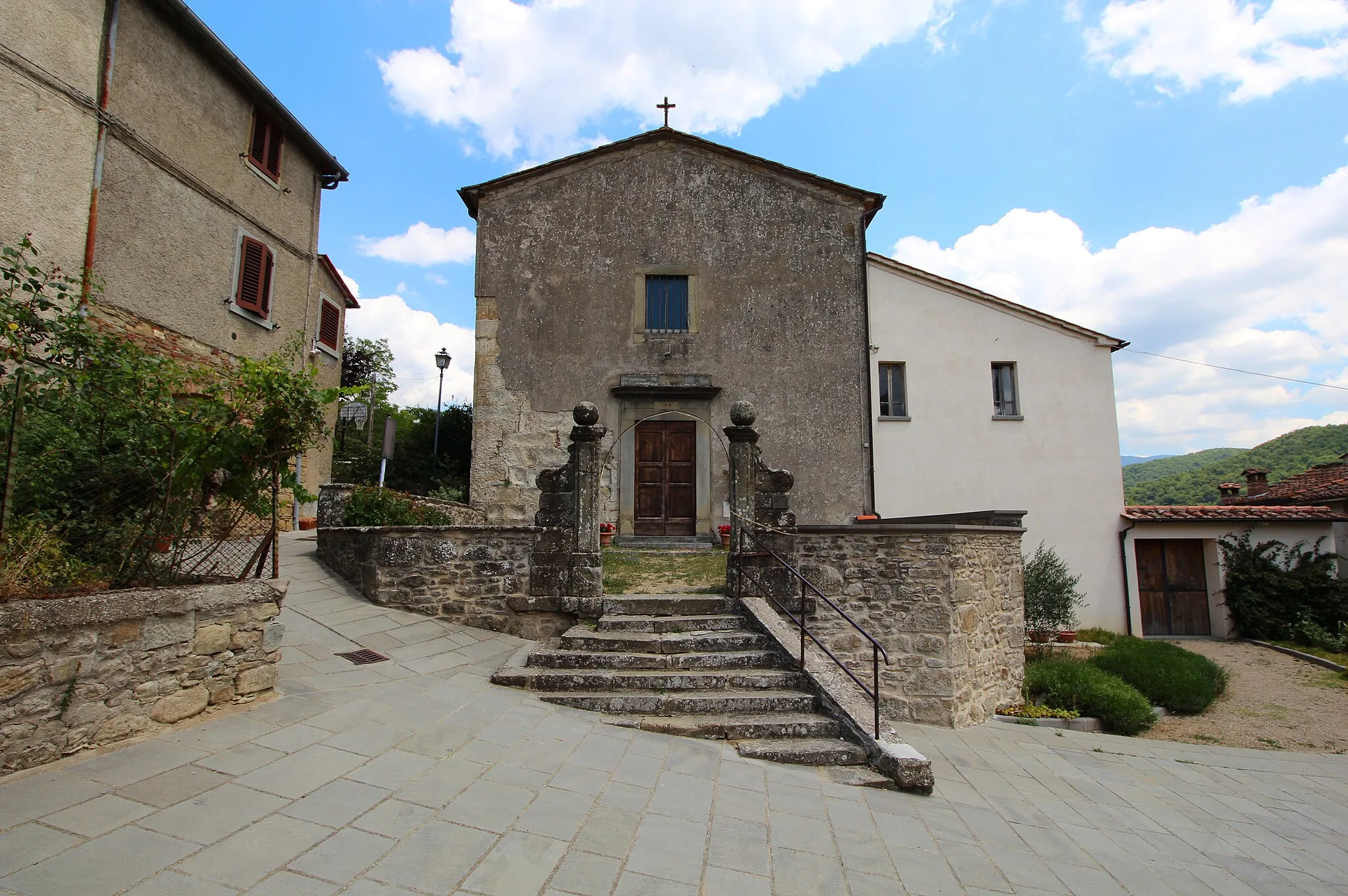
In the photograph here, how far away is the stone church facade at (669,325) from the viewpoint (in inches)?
483

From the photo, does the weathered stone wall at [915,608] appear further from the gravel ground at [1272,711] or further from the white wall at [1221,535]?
the white wall at [1221,535]

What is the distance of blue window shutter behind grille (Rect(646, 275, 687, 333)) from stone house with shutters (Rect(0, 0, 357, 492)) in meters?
6.56

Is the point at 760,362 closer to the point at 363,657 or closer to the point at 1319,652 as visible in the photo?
the point at 363,657

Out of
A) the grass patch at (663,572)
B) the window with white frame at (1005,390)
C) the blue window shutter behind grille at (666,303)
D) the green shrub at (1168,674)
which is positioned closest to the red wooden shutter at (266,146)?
the blue window shutter behind grille at (666,303)

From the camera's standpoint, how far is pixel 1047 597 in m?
11.6

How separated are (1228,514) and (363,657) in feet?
51.3

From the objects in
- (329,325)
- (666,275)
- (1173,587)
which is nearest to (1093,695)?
(1173,587)

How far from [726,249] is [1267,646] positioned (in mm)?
12569

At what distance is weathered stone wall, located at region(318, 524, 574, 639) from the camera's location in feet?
25.1

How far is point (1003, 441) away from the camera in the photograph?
44.1ft

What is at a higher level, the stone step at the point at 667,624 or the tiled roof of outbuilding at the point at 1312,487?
the tiled roof of outbuilding at the point at 1312,487

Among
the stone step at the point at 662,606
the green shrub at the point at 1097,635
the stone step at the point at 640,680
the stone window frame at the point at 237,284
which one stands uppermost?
the stone window frame at the point at 237,284

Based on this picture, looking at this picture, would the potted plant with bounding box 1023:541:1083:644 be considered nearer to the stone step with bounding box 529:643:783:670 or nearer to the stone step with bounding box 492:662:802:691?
the stone step with bounding box 529:643:783:670

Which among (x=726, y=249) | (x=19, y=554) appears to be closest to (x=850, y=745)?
(x=19, y=554)
